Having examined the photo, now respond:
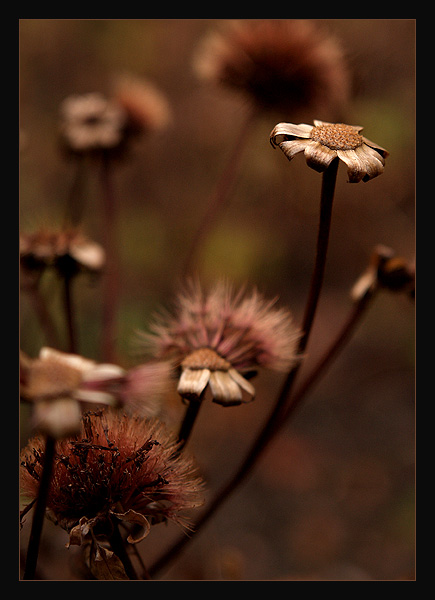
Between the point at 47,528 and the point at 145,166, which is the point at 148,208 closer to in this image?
the point at 145,166

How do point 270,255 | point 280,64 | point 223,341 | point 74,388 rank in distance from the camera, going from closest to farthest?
point 74,388 → point 223,341 → point 280,64 → point 270,255

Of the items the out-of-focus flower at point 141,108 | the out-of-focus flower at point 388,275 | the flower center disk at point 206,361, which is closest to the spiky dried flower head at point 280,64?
the out-of-focus flower at point 141,108

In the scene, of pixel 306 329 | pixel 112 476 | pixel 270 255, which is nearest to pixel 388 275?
pixel 306 329

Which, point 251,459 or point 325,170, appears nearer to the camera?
point 325,170

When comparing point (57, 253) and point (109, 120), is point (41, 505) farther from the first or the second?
point (109, 120)

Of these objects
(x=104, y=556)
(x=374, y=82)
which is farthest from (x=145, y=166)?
(x=104, y=556)

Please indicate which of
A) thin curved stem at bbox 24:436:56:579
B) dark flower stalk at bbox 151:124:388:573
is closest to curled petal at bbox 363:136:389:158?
dark flower stalk at bbox 151:124:388:573

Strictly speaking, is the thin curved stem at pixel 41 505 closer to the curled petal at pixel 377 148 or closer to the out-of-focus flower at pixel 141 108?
the curled petal at pixel 377 148
